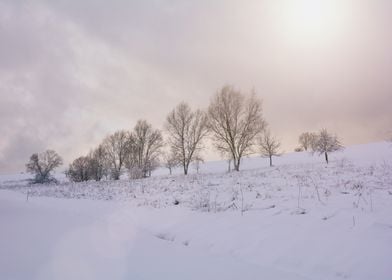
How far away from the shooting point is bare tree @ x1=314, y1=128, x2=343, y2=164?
49.0m

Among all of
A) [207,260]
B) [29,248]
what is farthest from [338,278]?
[29,248]

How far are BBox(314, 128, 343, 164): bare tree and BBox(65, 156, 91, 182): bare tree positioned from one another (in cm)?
4878

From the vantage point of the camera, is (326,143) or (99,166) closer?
(326,143)

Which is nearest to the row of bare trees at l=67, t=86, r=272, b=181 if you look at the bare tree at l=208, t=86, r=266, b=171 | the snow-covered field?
the bare tree at l=208, t=86, r=266, b=171

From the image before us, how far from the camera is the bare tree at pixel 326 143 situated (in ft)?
161

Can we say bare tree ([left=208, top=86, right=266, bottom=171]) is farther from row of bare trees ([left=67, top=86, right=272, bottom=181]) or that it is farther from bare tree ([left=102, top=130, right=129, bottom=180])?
bare tree ([left=102, top=130, right=129, bottom=180])

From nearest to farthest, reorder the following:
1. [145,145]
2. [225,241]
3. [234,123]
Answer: [225,241] < [234,123] < [145,145]

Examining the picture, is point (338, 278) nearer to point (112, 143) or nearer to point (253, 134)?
point (253, 134)

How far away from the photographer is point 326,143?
49125 millimetres

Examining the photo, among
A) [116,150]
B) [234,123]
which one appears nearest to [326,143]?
[234,123]

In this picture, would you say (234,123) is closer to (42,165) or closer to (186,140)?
(186,140)

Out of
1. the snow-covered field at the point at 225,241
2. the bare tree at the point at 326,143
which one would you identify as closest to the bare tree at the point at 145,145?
the bare tree at the point at 326,143

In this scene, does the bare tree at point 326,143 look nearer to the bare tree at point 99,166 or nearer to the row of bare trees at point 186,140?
the row of bare trees at point 186,140

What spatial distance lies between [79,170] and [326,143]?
172 feet
